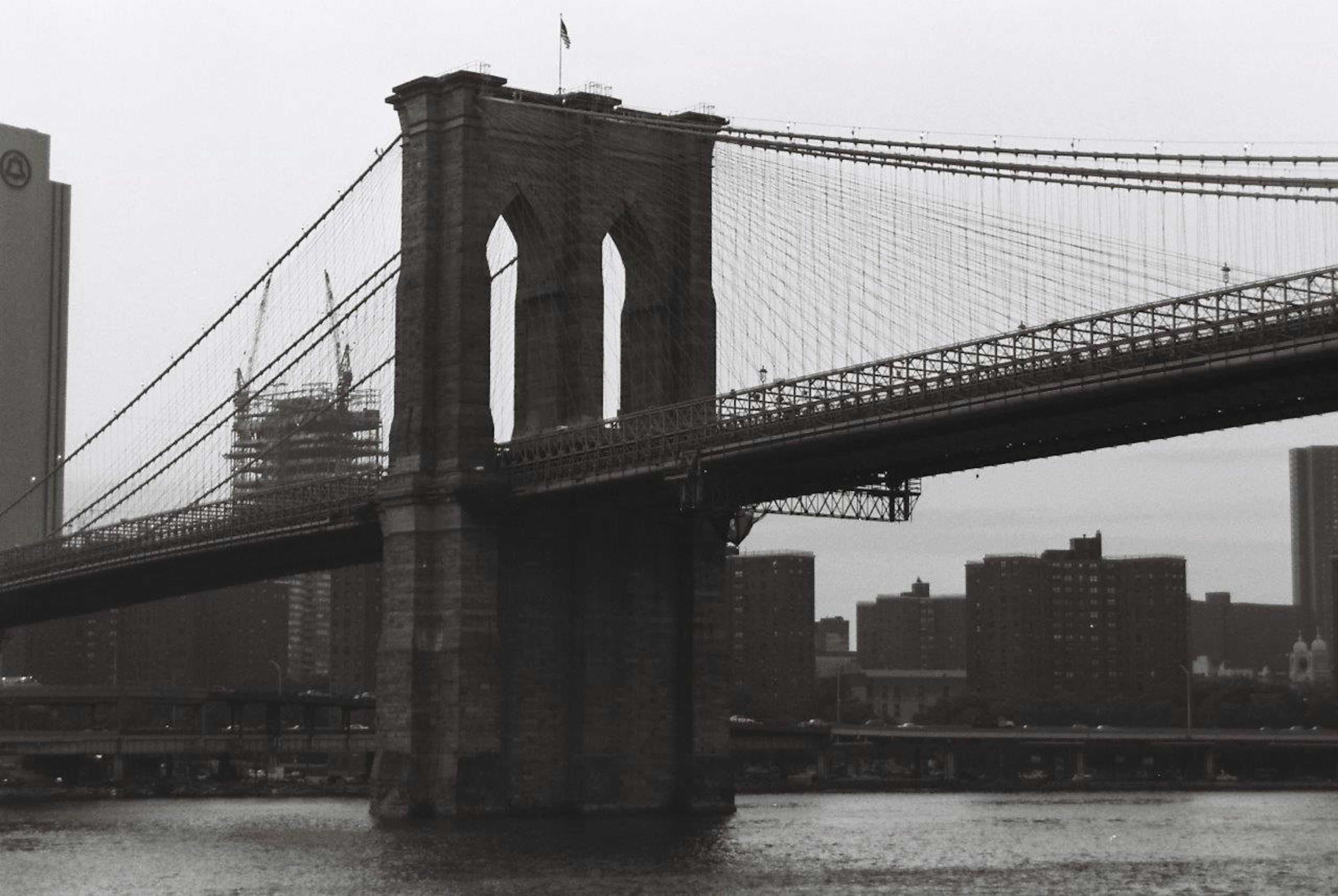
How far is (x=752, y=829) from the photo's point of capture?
2943 inches

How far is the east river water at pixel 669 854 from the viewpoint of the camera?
5416 cm

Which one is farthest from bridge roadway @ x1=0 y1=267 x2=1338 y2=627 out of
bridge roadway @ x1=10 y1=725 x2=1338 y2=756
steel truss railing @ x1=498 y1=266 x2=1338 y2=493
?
bridge roadway @ x1=10 y1=725 x2=1338 y2=756

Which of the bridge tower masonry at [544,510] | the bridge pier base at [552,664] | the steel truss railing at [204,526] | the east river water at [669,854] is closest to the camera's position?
the east river water at [669,854]

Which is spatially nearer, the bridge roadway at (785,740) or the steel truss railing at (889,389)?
the steel truss railing at (889,389)

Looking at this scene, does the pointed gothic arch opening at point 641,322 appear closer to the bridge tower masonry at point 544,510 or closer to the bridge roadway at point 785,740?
the bridge tower masonry at point 544,510

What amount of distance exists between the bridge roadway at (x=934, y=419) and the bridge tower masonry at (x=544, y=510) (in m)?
2.04

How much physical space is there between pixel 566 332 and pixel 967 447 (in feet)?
53.6

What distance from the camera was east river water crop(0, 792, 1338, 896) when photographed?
54.2 meters

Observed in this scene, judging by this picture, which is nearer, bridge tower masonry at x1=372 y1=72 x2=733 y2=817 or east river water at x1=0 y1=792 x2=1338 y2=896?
east river water at x1=0 y1=792 x2=1338 y2=896

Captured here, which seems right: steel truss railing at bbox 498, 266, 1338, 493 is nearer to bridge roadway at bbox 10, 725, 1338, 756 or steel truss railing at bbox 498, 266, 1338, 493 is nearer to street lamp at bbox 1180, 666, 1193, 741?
bridge roadway at bbox 10, 725, 1338, 756

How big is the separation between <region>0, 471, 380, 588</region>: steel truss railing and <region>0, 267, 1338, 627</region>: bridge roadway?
14cm

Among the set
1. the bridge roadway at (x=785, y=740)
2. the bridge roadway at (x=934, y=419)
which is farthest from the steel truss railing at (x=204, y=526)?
the bridge roadway at (x=785, y=740)

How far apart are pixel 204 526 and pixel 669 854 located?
34337 millimetres

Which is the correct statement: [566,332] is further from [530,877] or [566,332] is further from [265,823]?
[530,877]
